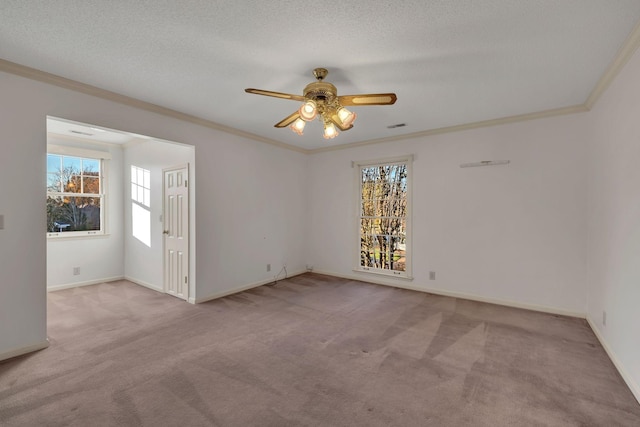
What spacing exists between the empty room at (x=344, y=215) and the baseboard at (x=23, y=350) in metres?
0.02

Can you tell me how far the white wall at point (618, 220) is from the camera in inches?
83.2

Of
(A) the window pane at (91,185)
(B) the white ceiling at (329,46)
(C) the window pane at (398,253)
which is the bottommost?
(C) the window pane at (398,253)

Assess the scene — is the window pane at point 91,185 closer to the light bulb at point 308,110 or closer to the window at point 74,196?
the window at point 74,196

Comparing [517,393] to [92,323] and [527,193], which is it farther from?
[92,323]

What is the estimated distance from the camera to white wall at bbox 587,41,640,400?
2113 mm

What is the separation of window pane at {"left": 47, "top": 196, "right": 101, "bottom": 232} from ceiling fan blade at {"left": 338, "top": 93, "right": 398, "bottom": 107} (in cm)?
507

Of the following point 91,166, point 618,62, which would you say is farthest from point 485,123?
point 91,166

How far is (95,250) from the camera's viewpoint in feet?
16.5

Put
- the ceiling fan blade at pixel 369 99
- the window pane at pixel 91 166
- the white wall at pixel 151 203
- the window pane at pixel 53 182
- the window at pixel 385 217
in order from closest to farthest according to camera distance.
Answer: the ceiling fan blade at pixel 369 99 < the white wall at pixel 151 203 < the window pane at pixel 53 182 < the window at pixel 385 217 < the window pane at pixel 91 166

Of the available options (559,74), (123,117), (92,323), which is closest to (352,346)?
(92,323)

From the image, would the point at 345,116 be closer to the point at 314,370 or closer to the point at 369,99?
the point at 369,99

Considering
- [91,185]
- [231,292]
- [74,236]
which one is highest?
[91,185]

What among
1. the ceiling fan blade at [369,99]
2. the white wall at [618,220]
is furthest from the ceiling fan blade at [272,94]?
the white wall at [618,220]

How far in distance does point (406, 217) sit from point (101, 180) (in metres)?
5.47
